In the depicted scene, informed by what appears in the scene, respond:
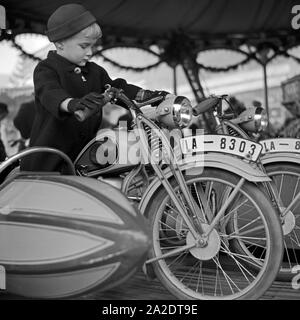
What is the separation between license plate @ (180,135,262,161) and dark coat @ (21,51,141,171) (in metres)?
0.45

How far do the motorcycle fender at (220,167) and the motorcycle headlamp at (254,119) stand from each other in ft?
1.74

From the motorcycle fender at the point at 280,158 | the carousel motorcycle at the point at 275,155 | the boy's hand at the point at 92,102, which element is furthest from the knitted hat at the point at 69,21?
the motorcycle fender at the point at 280,158

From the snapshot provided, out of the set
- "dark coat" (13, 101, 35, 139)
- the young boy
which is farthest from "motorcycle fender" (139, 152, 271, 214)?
"dark coat" (13, 101, 35, 139)

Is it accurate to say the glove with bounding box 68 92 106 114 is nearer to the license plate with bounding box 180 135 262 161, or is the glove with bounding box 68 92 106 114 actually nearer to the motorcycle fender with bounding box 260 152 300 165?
the license plate with bounding box 180 135 262 161

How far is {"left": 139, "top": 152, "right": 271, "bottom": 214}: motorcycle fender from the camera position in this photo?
150 centimetres

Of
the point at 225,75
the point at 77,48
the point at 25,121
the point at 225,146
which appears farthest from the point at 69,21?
the point at 225,75

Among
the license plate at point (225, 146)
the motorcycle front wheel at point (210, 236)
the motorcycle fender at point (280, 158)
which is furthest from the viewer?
the motorcycle fender at point (280, 158)

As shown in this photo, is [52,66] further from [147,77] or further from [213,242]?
[147,77]

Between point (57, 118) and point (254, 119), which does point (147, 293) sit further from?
point (254, 119)

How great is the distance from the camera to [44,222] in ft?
4.57

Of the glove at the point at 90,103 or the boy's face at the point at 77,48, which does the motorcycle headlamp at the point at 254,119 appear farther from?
the glove at the point at 90,103

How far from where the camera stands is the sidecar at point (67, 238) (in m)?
1.33

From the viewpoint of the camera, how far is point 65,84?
184 cm
